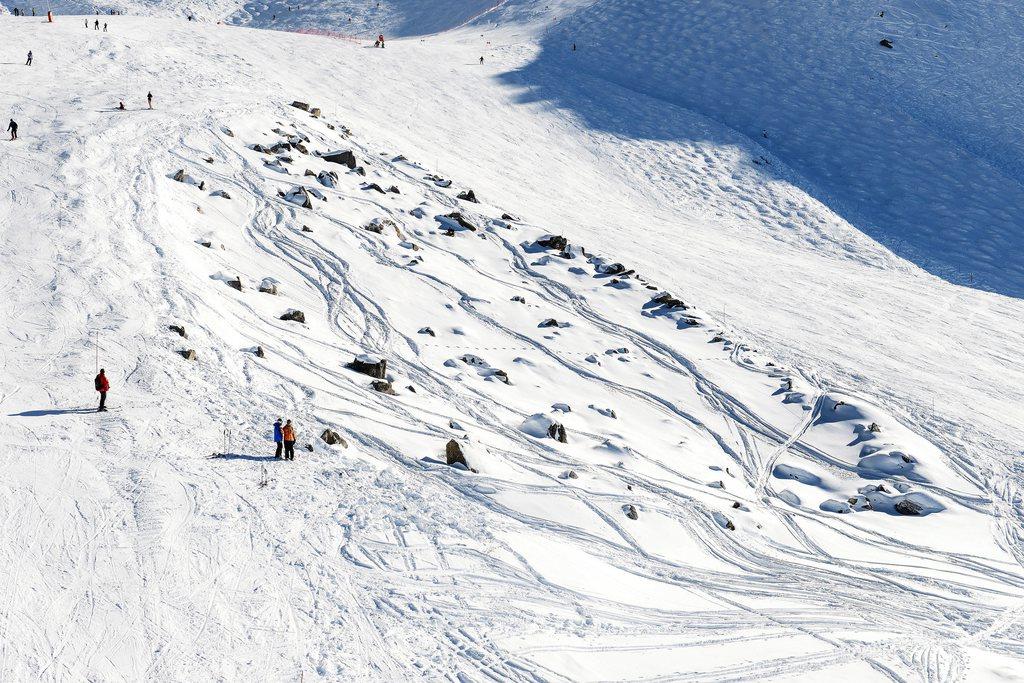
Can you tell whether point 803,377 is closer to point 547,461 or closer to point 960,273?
point 547,461

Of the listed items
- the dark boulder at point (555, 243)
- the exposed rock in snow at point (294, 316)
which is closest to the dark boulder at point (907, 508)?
the exposed rock in snow at point (294, 316)

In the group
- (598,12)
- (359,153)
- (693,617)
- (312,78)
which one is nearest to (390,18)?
(598,12)

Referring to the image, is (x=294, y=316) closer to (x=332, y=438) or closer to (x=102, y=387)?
(x=332, y=438)

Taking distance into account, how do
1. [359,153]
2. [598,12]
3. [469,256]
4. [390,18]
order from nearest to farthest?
[469,256] → [359,153] → [598,12] → [390,18]

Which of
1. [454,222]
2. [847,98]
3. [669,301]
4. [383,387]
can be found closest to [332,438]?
[383,387]

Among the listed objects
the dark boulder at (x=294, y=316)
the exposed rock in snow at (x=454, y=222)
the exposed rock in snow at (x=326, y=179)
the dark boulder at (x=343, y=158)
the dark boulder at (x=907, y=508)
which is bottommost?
the dark boulder at (x=907, y=508)

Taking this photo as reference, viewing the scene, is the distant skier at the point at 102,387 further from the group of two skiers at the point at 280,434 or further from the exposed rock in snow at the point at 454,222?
the exposed rock in snow at the point at 454,222
